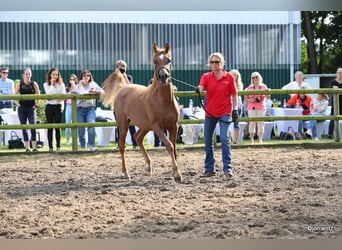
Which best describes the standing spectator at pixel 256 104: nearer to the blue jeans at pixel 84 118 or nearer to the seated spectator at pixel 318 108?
the seated spectator at pixel 318 108

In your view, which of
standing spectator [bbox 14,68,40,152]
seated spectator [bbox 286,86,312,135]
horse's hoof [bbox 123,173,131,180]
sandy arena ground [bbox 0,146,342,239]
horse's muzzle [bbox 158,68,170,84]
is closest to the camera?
sandy arena ground [bbox 0,146,342,239]

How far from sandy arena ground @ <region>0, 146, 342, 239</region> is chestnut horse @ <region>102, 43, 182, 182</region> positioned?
1.34 feet

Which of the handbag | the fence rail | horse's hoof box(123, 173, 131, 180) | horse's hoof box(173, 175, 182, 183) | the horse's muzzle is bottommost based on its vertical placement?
horse's hoof box(123, 173, 131, 180)

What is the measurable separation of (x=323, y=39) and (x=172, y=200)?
615 inches

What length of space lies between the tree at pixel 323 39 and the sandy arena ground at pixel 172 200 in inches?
368

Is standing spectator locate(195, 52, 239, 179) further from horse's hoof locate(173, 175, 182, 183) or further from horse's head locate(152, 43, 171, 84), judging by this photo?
horse's hoof locate(173, 175, 182, 183)

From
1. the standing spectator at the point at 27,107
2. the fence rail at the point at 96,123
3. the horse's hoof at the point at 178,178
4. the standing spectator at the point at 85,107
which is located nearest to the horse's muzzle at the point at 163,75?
the horse's hoof at the point at 178,178

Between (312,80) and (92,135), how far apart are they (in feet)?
26.1

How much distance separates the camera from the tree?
18.1 meters

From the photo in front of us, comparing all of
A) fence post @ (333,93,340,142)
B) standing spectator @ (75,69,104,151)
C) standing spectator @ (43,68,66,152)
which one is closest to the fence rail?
fence post @ (333,93,340,142)

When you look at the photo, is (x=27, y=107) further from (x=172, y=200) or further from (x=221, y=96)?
(x=172, y=200)

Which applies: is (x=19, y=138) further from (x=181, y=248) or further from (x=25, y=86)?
(x=181, y=248)

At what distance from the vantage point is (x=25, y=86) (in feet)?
34.8
